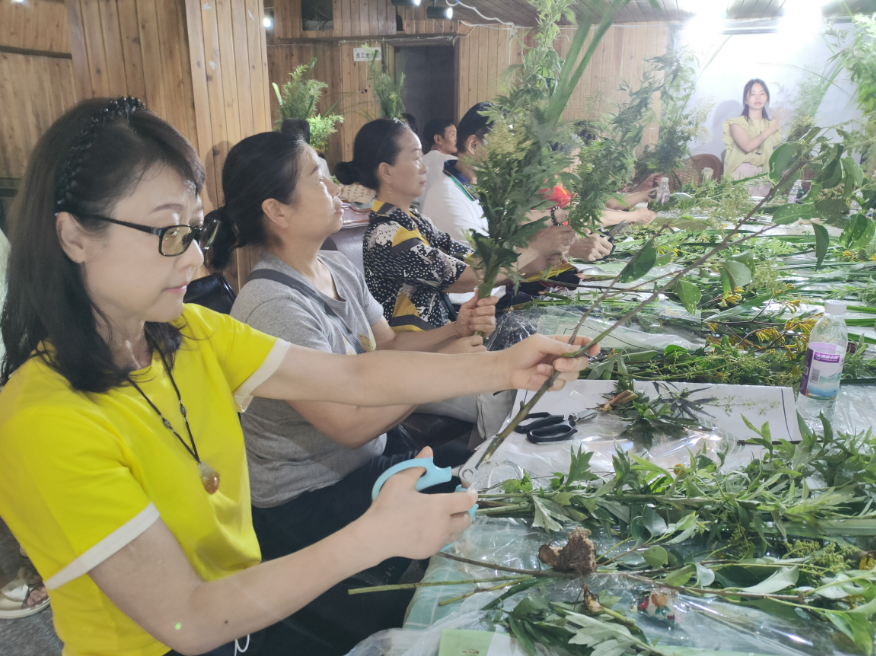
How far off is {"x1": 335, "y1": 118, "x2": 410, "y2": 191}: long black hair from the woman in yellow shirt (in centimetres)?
147

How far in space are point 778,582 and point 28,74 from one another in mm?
2121

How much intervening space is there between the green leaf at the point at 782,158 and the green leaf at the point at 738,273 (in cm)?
14

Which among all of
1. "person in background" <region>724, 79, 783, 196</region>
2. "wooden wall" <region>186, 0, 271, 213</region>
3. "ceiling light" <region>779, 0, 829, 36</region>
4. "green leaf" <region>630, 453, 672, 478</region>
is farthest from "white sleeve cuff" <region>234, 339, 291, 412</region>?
"wooden wall" <region>186, 0, 271, 213</region>

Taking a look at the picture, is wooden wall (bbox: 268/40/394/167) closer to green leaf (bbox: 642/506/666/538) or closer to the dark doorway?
the dark doorway

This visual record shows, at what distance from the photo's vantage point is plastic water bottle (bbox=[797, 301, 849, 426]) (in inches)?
54.6

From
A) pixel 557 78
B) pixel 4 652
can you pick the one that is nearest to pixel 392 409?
pixel 557 78

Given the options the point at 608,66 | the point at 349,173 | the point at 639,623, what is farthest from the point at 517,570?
the point at 349,173

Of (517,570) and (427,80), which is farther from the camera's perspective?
(427,80)

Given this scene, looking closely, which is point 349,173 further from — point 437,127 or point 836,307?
point 437,127

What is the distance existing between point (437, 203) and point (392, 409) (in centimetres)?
168

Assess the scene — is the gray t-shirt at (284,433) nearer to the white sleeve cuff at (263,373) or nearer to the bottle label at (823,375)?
the white sleeve cuff at (263,373)

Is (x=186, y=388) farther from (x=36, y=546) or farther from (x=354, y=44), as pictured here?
(x=354, y=44)

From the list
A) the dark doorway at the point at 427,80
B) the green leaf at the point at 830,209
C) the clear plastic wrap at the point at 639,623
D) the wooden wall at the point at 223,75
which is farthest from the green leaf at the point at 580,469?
the dark doorway at the point at 427,80

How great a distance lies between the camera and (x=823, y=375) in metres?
1.39
